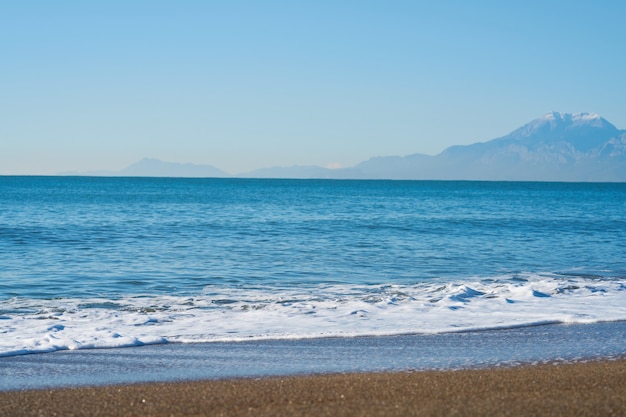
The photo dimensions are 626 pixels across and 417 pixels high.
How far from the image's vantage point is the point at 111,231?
33406 mm

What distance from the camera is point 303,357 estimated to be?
10125 mm

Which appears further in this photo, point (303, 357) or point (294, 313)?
point (294, 313)

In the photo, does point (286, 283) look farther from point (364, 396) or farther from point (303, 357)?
point (364, 396)

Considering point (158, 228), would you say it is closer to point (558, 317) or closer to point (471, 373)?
point (558, 317)

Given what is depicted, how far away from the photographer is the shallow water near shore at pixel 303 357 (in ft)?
29.8

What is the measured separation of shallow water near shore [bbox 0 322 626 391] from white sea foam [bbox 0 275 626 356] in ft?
1.86

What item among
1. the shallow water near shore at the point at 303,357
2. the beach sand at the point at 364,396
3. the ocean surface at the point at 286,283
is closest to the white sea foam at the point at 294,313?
the ocean surface at the point at 286,283

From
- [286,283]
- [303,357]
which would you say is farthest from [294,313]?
[286,283]

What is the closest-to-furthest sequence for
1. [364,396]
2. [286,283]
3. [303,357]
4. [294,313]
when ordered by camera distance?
1. [364,396]
2. [303,357]
3. [294,313]
4. [286,283]

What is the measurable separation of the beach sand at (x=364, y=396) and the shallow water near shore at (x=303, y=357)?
1.76 ft

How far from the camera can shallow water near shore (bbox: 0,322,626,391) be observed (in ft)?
29.8

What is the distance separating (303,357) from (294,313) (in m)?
3.59

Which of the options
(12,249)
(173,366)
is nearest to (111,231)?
(12,249)

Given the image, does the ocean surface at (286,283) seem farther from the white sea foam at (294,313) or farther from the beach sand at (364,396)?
the beach sand at (364,396)
